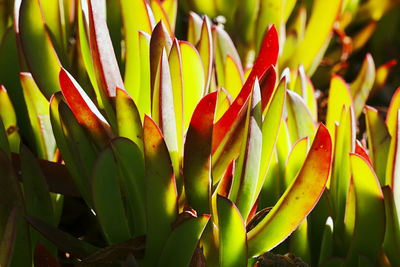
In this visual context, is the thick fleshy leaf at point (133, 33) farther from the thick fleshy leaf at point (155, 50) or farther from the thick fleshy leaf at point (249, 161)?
the thick fleshy leaf at point (249, 161)

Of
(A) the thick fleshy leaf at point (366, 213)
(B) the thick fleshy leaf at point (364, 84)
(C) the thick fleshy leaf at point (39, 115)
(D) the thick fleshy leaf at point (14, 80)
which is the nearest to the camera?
(A) the thick fleshy leaf at point (366, 213)

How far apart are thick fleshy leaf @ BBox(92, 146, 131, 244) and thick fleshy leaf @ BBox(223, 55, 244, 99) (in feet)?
0.90

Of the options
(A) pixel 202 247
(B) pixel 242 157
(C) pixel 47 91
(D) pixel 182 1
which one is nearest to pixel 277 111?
(B) pixel 242 157

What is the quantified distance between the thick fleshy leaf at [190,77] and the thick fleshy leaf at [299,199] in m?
0.18

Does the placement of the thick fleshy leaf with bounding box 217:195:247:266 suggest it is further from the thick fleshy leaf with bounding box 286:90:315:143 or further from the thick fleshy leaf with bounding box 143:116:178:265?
the thick fleshy leaf with bounding box 286:90:315:143

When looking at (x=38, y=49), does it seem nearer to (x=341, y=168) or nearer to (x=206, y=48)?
(x=206, y=48)

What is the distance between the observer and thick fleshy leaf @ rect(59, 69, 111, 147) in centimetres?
74

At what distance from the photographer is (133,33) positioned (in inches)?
35.4

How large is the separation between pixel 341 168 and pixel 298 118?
110 millimetres

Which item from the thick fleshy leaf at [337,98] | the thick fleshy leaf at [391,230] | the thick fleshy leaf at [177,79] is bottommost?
the thick fleshy leaf at [391,230]

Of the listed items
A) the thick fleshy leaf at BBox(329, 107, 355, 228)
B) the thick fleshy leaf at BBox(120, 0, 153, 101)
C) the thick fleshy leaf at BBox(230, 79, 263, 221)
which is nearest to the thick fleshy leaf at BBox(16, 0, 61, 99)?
the thick fleshy leaf at BBox(120, 0, 153, 101)

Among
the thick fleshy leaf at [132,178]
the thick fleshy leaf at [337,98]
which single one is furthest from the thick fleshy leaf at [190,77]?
the thick fleshy leaf at [337,98]

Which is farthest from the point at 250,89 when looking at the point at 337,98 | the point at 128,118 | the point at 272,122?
the point at 337,98

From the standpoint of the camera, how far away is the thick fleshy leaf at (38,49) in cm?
88
